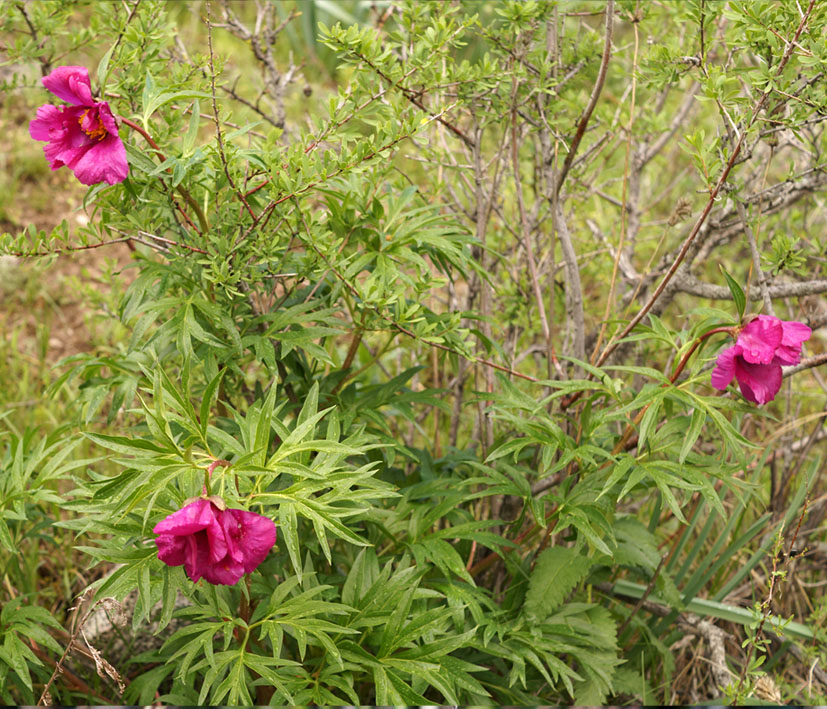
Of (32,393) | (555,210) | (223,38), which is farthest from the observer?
(223,38)

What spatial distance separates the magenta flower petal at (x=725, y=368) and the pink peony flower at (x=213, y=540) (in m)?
0.94

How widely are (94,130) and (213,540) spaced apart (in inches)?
31.7

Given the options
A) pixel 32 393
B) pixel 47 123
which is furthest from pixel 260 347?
pixel 32 393

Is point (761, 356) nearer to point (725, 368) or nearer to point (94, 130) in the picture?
point (725, 368)

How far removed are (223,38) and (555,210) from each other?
13.2 feet

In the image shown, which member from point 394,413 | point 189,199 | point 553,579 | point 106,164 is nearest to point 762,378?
point 553,579

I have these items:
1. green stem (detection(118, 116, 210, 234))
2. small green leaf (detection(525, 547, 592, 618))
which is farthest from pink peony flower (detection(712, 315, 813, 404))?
green stem (detection(118, 116, 210, 234))

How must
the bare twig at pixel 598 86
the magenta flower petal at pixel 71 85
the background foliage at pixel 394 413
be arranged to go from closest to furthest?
the magenta flower petal at pixel 71 85 < the background foliage at pixel 394 413 < the bare twig at pixel 598 86

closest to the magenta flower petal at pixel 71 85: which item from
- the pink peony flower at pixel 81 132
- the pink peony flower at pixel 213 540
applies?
the pink peony flower at pixel 81 132

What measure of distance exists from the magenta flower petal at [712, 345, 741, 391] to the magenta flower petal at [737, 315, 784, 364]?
0.9 inches

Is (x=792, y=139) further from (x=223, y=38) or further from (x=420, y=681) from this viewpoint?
(x=223, y=38)

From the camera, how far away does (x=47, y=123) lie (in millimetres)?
1602

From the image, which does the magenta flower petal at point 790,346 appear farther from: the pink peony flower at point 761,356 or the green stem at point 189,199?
the green stem at point 189,199

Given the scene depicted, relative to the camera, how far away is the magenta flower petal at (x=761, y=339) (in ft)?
5.32
